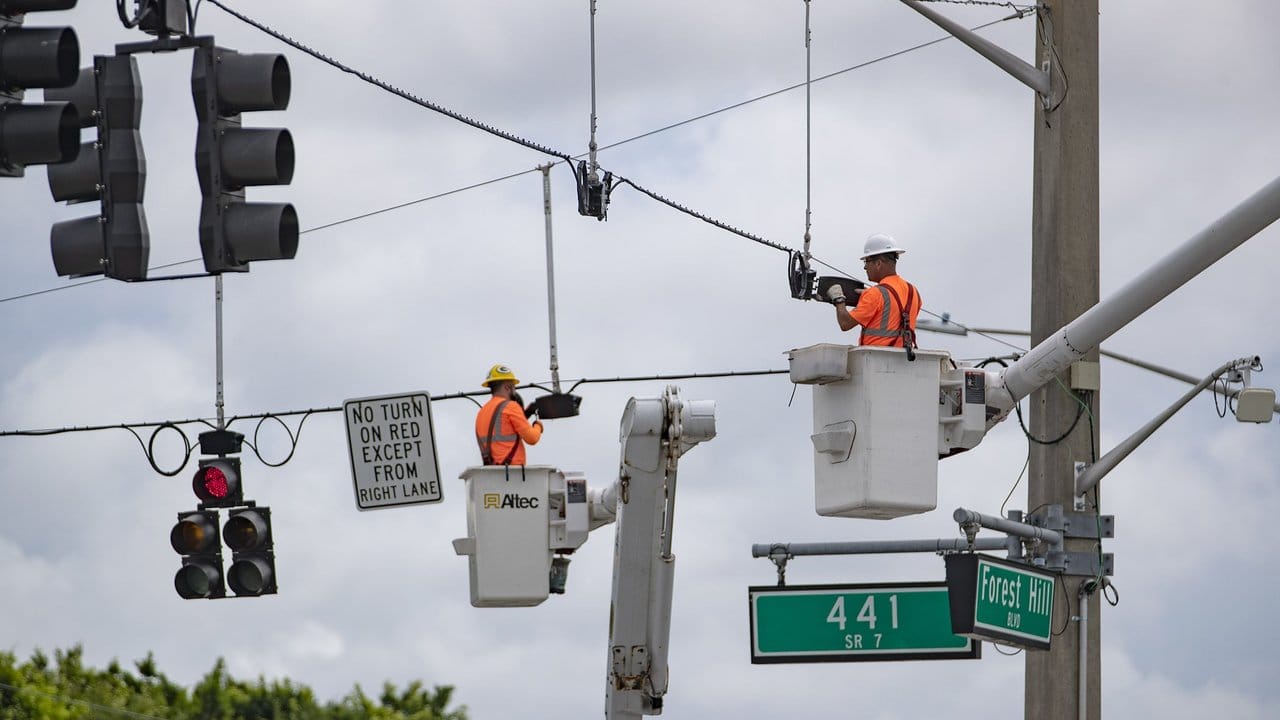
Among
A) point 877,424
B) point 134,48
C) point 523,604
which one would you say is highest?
point 134,48

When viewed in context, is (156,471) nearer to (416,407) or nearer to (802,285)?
(416,407)

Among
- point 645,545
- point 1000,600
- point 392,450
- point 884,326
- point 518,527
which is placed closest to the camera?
point 1000,600

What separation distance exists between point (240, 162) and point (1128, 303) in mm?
5179

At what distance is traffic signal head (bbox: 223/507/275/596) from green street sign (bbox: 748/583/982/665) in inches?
277

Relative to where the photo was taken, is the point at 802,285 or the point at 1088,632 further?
the point at 802,285

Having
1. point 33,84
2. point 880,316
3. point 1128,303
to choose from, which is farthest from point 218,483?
point 1128,303

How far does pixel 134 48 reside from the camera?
13.2 m

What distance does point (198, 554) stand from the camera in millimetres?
20125

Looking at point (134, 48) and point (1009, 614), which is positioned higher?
point (134, 48)

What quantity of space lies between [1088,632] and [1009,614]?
1322mm

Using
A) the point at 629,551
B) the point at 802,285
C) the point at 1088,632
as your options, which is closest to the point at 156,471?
the point at 802,285

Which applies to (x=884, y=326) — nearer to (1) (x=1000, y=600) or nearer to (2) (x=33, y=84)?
(1) (x=1000, y=600)

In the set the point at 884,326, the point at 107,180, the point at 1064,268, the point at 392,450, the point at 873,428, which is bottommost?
the point at 392,450

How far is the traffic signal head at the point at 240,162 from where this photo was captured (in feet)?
40.7
